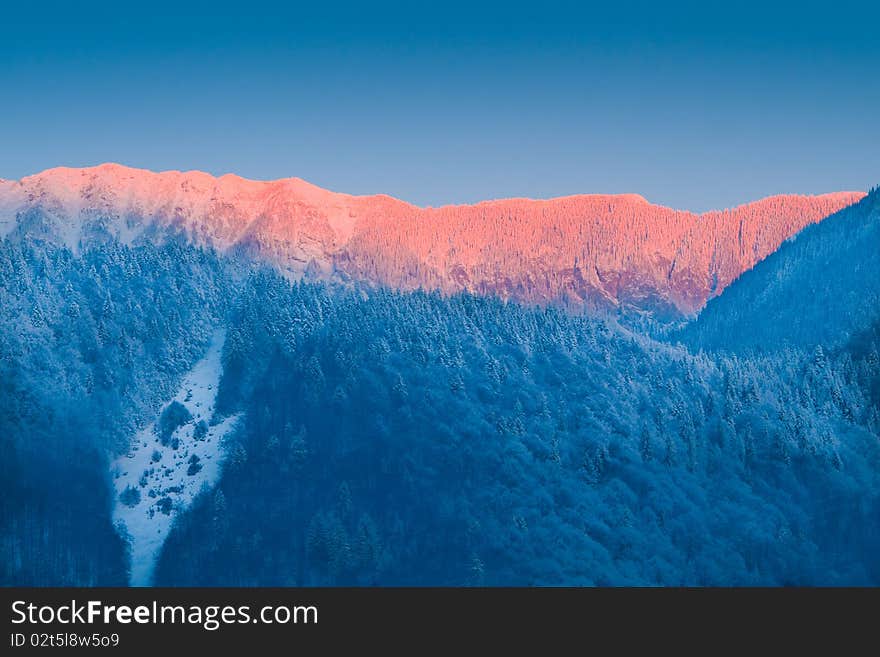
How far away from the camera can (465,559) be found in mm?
179250

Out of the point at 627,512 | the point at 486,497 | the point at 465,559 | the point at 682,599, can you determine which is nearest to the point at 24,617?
the point at 682,599

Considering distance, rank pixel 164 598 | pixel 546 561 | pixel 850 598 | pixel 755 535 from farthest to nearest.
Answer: pixel 755 535, pixel 546 561, pixel 850 598, pixel 164 598

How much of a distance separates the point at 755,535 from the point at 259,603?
471 ft

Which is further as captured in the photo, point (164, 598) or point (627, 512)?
point (627, 512)

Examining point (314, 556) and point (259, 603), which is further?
point (314, 556)

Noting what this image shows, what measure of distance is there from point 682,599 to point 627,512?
119 metres

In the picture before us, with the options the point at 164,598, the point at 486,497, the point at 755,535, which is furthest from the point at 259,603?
the point at 755,535

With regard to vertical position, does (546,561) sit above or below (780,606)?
below

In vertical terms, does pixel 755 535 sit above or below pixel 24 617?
below

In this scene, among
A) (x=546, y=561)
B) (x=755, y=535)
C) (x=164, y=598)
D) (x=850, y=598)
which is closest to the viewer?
(x=164, y=598)

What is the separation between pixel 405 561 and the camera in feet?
613

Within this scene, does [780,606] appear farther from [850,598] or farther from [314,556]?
[314,556]

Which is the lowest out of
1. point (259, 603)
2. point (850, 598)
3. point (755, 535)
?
point (755, 535)

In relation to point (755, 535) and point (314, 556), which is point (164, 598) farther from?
point (755, 535)
